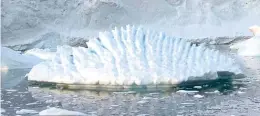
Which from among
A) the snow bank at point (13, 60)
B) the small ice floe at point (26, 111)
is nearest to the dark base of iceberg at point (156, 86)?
the small ice floe at point (26, 111)

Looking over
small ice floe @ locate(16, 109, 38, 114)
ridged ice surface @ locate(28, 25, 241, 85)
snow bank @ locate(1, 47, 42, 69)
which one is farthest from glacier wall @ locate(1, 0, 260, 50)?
small ice floe @ locate(16, 109, 38, 114)

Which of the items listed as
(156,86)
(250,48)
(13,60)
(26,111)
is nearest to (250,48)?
(250,48)

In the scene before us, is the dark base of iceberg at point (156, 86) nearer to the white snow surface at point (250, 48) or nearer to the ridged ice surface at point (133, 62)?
the ridged ice surface at point (133, 62)

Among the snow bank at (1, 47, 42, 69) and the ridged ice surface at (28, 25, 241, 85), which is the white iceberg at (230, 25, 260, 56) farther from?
the ridged ice surface at (28, 25, 241, 85)

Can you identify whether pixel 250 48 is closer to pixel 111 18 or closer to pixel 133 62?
pixel 111 18

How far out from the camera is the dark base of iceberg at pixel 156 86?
3.34m

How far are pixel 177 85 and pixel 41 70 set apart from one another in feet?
3.02

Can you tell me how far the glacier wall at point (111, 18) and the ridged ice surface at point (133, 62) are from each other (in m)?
4.09

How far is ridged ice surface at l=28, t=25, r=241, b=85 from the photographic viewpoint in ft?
→ 11.1

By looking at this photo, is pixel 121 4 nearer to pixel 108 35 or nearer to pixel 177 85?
pixel 108 35

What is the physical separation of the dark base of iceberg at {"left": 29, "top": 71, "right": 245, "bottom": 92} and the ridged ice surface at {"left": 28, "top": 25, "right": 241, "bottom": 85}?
25 mm

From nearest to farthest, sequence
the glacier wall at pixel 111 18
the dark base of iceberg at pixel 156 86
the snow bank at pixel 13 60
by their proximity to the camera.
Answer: the dark base of iceberg at pixel 156 86, the snow bank at pixel 13 60, the glacier wall at pixel 111 18

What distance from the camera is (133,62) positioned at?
3.51 meters

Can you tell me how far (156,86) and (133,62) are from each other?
0.83ft
